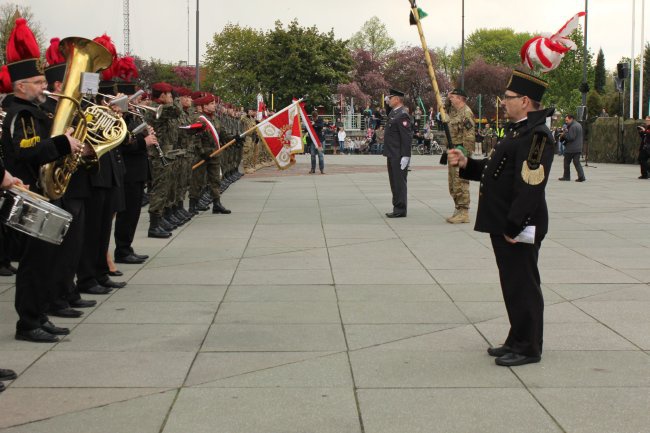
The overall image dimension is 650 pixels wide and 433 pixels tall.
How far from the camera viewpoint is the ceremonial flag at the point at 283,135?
17656mm

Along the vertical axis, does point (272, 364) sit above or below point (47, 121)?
below

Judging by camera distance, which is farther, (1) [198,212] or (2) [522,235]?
(1) [198,212]

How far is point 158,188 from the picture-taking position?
466 inches

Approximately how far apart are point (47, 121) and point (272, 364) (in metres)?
2.47

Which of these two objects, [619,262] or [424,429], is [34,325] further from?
[619,262]

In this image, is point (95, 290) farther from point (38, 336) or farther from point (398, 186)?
point (398, 186)

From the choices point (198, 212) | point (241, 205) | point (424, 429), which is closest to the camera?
point (424, 429)

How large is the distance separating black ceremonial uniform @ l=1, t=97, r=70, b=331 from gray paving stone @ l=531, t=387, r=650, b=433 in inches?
138

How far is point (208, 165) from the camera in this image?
15180mm

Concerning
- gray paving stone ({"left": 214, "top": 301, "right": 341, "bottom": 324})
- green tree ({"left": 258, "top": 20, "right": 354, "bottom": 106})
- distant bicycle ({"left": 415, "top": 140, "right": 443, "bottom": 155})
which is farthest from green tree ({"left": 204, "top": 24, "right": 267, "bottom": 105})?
gray paving stone ({"left": 214, "top": 301, "right": 341, "bottom": 324})

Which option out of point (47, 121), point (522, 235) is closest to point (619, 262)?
point (522, 235)

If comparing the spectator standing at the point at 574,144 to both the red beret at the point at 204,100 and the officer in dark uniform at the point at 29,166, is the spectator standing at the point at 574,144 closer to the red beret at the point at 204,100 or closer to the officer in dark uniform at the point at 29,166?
the red beret at the point at 204,100

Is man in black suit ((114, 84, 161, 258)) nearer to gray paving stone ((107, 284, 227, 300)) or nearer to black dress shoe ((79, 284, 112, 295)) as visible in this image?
gray paving stone ((107, 284, 227, 300))

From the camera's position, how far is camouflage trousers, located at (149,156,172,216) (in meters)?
11.8
